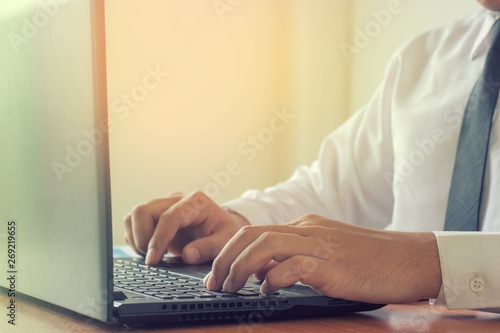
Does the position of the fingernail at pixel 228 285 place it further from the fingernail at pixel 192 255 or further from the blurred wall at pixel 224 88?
the blurred wall at pixel 224 88

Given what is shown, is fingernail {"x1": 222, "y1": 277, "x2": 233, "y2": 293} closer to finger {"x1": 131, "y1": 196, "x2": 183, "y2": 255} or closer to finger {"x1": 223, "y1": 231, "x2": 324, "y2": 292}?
finger {"x1": 223, "y1": 231, "x2": 324, "y2": 292}

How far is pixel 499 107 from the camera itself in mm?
1180

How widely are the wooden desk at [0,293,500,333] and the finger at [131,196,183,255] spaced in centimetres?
36

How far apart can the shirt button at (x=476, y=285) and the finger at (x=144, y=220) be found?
1.74 feet

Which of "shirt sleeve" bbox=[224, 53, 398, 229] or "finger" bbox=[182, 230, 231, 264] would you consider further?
"shirt sleeve" bbox=[224, 53, 398, 229]

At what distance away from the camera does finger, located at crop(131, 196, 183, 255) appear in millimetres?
1020

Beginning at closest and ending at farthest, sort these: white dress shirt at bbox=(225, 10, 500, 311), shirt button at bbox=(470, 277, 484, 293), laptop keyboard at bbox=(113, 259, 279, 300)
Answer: laptop keyboard at bbox=(113, 259, 279, 300), shirt button at bbox=(470, 277, 484, 293), white dress shirt at bbox=(225, 10, 500, 311)

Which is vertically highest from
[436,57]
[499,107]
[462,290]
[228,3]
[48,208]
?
[228,3]

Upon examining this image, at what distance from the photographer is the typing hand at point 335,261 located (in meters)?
0.63

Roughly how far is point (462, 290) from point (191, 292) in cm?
31

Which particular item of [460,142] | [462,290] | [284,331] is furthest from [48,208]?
[460,142]

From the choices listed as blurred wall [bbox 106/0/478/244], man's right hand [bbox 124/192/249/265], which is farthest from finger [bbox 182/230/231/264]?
blurred wall [bbox 106/0/478/244]

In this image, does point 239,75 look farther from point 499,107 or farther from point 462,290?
point 462,290

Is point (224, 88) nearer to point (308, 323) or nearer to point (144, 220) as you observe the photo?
point (144, 220)
